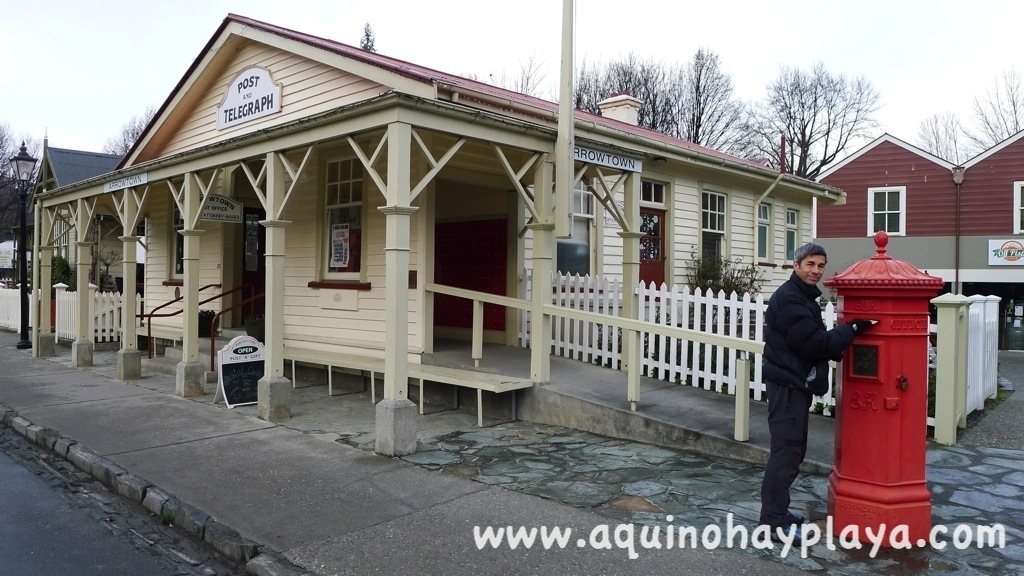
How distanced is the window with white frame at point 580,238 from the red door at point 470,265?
5.02 ft

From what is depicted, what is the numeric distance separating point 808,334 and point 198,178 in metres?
8.32

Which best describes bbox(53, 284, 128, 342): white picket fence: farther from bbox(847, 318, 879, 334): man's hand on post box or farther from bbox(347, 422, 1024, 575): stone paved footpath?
bbox(847, 318, 879, 334): man's hand on post box

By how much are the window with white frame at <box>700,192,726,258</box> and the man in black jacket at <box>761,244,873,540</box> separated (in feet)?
33.5

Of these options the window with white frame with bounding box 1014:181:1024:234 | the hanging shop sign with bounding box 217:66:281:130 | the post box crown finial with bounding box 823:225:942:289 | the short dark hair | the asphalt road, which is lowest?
the asphalt road

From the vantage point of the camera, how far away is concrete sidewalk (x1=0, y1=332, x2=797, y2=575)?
4.11m

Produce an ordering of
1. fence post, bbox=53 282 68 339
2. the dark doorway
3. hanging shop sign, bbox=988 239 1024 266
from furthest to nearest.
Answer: hanging shop sign, bbox=988 239 1024 266, fence post, bbox=53 282 68 339, the dark doorway

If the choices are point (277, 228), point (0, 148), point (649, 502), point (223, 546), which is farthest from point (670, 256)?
point (0, 148)

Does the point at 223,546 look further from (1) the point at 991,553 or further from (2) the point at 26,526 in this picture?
(1) the point at 991,553

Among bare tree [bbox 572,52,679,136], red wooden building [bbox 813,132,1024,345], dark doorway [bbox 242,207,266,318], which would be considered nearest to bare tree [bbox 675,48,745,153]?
bare tree [bbox 572,52,679,136]

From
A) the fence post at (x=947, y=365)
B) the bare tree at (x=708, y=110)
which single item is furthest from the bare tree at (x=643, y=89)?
the fence post at (x=947, y=365)

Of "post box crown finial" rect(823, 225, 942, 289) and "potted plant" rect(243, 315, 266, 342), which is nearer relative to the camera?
"post box crown finial" rect(823, 225, 942, 289)

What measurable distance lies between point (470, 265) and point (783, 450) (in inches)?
277

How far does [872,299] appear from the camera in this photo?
4.24 metres

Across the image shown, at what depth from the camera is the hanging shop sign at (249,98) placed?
444 inches
